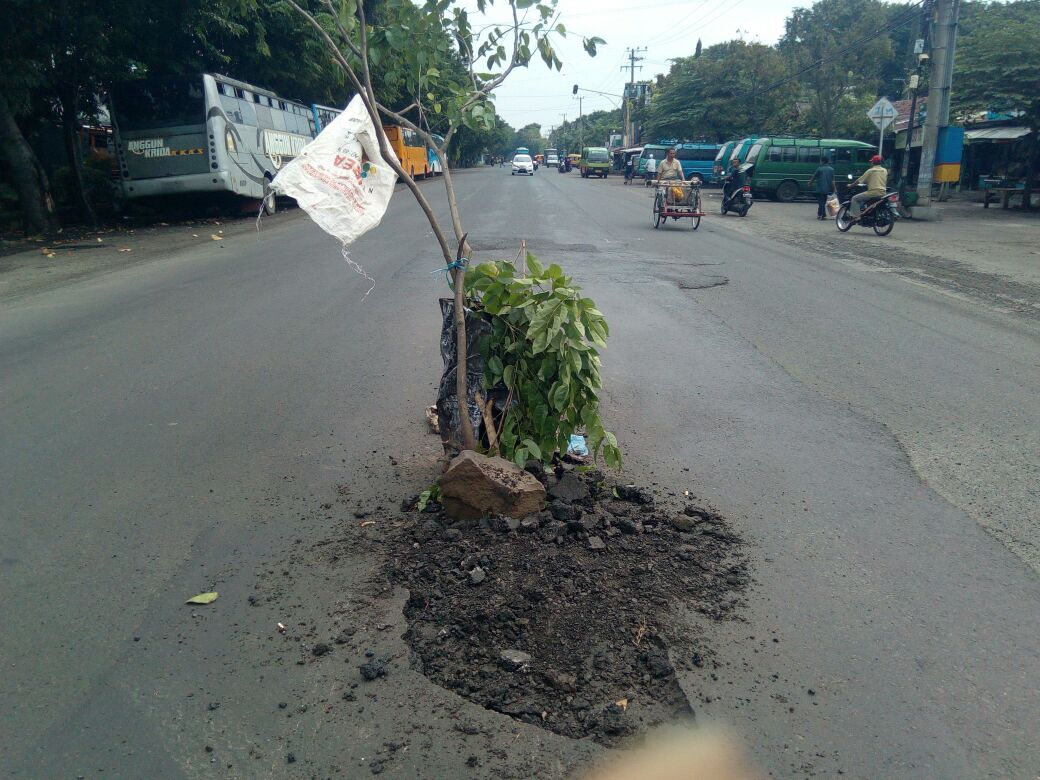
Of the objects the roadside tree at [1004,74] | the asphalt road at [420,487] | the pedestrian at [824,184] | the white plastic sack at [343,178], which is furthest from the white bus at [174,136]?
the roadside tree at [1004,74]

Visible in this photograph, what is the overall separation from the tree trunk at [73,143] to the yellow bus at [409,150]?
19593 millimetres

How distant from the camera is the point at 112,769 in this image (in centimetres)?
243

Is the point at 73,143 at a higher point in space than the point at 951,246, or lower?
higher

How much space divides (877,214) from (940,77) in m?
4.47

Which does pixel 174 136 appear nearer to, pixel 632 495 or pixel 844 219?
pixel 844 219

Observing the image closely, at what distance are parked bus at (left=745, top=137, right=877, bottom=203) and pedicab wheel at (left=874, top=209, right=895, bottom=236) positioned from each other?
12.0 meters

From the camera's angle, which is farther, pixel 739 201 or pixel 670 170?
pixel 739 201

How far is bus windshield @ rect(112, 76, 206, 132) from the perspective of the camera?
1891 cm

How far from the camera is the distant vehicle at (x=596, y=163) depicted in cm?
5578

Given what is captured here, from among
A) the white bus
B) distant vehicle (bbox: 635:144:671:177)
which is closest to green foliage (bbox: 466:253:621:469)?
the white bus

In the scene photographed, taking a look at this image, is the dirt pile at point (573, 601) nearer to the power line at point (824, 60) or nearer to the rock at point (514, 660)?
the rock at point (514, 660)

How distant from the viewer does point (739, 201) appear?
22.8 metres

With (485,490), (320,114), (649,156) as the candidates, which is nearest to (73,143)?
(320,114)

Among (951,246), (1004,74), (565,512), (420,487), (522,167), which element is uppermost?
(1004,74)
